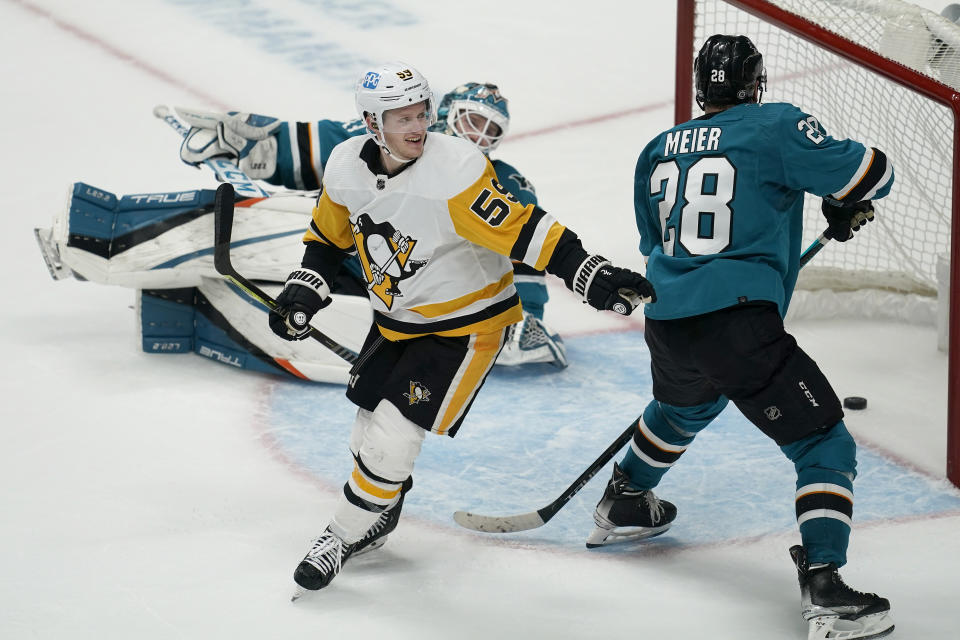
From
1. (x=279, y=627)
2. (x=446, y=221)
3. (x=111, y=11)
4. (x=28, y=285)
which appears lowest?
(x=279, y=627)

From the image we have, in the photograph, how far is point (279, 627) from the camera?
279cm

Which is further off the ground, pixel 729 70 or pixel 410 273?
pixel 729 70

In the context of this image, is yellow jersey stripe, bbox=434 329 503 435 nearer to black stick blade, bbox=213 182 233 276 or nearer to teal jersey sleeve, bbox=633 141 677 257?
teal jersey sleeve, bbox=633 141 677 257

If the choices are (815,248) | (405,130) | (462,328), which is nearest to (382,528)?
(462,328)

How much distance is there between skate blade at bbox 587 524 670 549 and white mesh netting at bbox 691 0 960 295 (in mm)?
1343

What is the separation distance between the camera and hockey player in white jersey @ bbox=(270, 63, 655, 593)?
2777 mm

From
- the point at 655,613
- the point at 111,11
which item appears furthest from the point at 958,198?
the point at 111,11

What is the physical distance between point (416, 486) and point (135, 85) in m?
3.63

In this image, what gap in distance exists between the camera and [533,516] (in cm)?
317

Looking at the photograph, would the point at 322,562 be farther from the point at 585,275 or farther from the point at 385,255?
the point at 585,275

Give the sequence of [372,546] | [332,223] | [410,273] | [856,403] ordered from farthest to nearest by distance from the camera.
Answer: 1. [856,403]
2. [372,546]
3. [332,223]
4. [410,273]

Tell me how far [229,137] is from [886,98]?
2.00 metres

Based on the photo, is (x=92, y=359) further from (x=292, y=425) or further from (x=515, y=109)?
(x=515, y=109)

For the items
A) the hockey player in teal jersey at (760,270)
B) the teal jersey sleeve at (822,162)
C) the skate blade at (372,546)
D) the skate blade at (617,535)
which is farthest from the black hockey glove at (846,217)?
the skate blade at (372,546)
